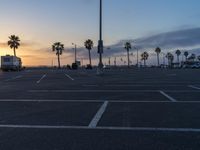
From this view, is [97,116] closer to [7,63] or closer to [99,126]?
[99,126]

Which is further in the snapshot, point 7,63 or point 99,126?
point 7,63

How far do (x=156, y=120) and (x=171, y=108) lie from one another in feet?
9.46

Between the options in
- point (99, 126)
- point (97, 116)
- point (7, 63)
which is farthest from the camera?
point (7, 63)

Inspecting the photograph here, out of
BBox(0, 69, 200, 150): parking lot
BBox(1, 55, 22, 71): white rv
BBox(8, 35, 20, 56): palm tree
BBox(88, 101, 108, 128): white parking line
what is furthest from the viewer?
BBox(8, 35, 20, 56): palm tree

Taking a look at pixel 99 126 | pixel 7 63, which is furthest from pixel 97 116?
pixel 7 63

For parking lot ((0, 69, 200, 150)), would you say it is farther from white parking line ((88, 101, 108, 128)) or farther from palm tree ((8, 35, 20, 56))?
palm tree ((8, 35, 20, 56))

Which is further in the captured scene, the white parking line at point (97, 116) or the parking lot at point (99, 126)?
the white parking line at point (97, 116)

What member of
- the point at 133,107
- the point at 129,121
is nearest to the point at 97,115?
the point at 129,121

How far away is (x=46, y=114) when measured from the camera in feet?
39.9

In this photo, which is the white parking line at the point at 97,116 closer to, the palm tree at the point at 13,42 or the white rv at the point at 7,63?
the white rv at the point at 7,63

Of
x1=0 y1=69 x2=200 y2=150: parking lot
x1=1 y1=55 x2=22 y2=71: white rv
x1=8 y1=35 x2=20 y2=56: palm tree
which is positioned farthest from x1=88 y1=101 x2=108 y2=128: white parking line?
x1=8 y1=35 x2=20 y2=56: palm tree

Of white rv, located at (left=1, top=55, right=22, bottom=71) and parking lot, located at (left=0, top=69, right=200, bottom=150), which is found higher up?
white rv, located at (left=1, top=55, right=22, bottom=71)

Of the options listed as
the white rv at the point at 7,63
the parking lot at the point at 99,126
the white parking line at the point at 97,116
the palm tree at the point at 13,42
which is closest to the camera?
the parking lot at the point at 99,126

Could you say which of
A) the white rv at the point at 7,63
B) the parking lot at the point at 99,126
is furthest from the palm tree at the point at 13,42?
the parking lot at the point at 99,126
